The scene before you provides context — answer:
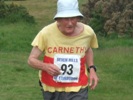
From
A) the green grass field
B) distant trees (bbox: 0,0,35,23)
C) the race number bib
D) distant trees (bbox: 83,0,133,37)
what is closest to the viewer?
the race number bib

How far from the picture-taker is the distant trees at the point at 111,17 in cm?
1795

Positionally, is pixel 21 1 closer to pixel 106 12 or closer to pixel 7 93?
pixel 106 12

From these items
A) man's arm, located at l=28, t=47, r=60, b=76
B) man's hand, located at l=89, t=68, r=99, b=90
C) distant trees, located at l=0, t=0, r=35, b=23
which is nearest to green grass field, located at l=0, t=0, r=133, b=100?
man's hand, located at l=89, t=68, r=99, b=90

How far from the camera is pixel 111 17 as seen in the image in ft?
61.7

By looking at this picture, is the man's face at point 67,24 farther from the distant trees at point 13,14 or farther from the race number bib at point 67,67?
the distant trees at point 13,14

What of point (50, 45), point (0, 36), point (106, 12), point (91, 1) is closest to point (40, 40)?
point (50, 45)

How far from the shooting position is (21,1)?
32.0 m

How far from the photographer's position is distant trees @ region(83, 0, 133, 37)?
1795 cm

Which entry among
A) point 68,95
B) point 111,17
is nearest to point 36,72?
point 68,95

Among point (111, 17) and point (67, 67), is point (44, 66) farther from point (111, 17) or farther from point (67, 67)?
point (111, 17)

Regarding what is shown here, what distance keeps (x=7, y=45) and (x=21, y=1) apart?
16559 mm

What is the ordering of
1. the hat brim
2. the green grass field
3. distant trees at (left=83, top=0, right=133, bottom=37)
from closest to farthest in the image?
the hat brim < the green grass field < distant trees at (left=83, top=0, right=133, bottom=37)

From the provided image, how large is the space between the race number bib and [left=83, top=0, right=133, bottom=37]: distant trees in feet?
40.6

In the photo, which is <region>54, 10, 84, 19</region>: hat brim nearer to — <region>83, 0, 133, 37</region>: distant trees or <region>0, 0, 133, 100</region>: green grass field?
<region>0, 0, 133, 100</region>: green grass field
